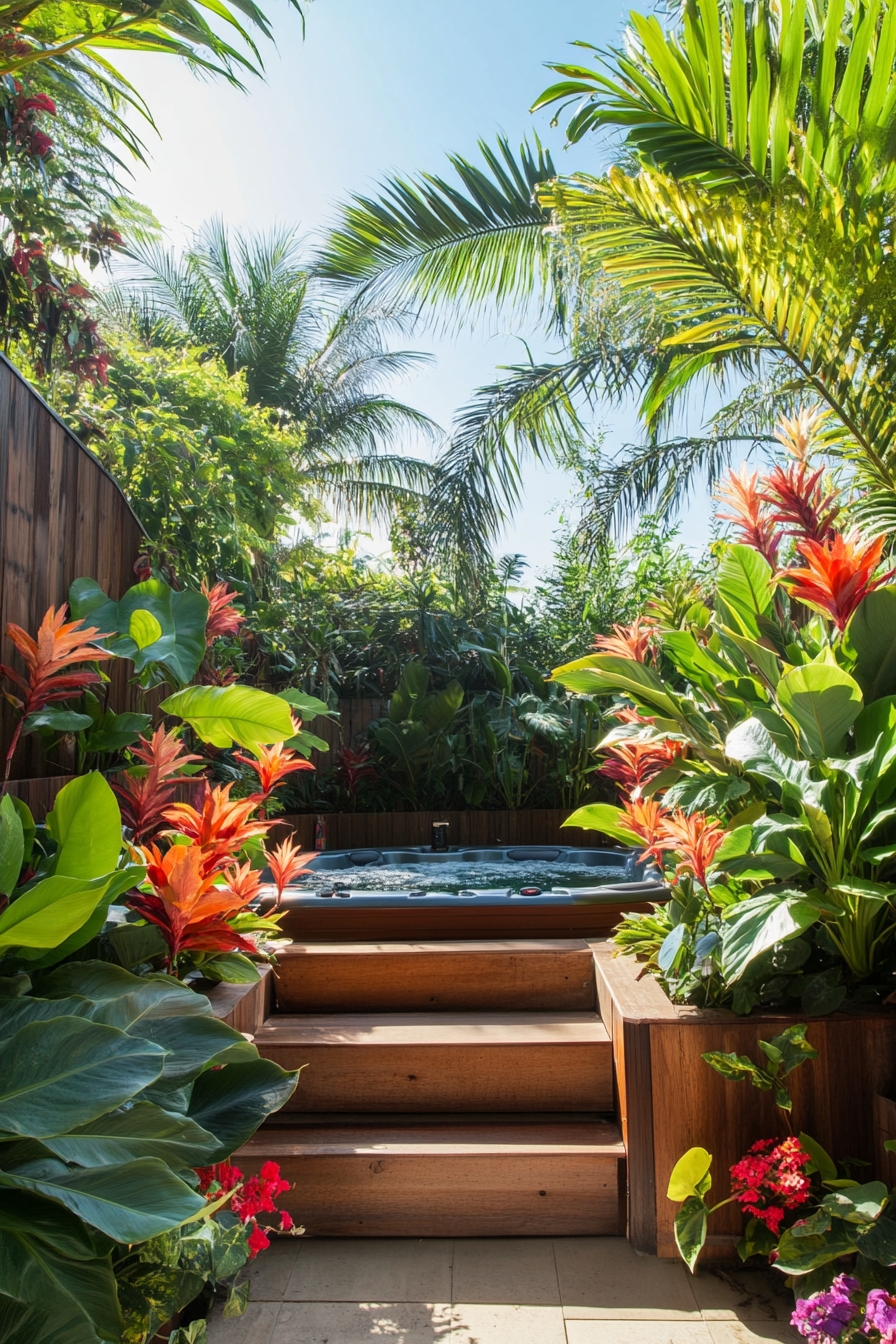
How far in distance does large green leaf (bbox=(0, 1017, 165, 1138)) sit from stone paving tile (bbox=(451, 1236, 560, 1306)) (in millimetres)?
1337

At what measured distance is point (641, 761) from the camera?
112 inches

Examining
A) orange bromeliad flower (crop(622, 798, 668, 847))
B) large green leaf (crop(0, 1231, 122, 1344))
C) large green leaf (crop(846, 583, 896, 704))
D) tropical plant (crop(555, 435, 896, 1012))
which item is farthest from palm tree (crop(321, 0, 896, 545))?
large green leaf (crop(0, 1231, 122, 1344))

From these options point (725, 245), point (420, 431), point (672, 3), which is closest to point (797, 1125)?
point (725, 245)

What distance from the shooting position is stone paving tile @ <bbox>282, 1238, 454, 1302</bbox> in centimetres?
191

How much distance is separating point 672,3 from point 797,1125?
6.35 m

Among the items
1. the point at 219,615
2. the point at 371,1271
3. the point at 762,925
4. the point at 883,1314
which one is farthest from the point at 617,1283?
the point at 219,615

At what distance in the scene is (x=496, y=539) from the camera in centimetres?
593

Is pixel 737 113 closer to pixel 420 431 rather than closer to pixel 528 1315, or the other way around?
pixel 528 1315

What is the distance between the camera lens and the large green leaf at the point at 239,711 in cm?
224

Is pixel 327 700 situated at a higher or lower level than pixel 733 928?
higher

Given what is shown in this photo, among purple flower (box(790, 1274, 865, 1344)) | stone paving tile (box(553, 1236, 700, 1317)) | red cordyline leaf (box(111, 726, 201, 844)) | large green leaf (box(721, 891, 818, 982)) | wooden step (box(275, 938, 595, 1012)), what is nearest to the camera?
purple flower (box(790, 1274, 865, 1344))

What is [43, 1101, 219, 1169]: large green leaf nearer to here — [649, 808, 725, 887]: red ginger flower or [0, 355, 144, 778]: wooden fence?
[649, 808, 725, 887]: red ginger flower

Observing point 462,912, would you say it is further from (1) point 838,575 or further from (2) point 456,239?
(2) point 456,239

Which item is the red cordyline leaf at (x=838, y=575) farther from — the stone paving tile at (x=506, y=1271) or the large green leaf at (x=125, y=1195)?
the large green leaf at (x=125, y=1195)
